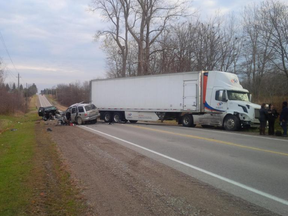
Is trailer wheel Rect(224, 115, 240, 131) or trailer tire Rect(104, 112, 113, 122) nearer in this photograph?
trailer wheel Rect(224, 115, 240, 131)

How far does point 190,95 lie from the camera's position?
769 inches

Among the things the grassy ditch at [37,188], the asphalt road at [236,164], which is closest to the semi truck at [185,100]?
the asphalt road at [236,164]

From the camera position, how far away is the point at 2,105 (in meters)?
42.5

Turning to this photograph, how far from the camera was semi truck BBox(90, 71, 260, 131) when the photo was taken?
57.5 feet

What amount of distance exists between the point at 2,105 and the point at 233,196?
4401 centimetres

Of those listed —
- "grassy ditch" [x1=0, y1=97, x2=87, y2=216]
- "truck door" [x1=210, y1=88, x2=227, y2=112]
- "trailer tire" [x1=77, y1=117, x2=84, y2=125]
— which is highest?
"truck door" [x1=210, y1=88, x2=227, y2=112]

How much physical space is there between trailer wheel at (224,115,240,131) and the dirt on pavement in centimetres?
1004

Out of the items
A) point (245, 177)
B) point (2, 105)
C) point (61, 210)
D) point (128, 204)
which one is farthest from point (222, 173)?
point (2, 105)

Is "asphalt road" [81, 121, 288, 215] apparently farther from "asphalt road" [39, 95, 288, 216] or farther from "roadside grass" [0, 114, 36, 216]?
"roadside grass" [0, 114, 36, 216]

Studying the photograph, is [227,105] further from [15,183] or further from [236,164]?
[15,183]

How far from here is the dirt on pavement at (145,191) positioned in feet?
15.0

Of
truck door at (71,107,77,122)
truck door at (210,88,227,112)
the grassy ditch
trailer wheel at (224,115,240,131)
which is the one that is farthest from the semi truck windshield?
the grassy ditch

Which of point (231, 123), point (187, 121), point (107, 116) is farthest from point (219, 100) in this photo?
point (107, 116)

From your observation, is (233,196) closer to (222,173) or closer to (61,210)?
(222,173)
